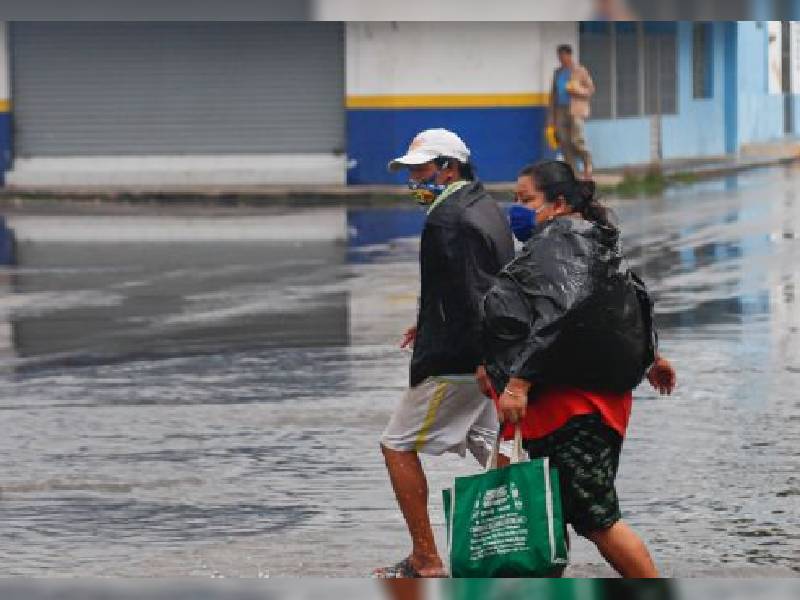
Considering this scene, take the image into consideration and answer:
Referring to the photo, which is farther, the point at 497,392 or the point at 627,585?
the point at 497,392

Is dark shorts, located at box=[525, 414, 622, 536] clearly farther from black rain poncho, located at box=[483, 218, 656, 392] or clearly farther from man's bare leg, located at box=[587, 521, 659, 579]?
black rain poncho, located at box=[483, 218, 656, 392]

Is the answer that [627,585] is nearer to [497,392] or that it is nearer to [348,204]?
[497,392]

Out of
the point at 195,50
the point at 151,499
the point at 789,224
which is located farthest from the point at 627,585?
the point at 195,50

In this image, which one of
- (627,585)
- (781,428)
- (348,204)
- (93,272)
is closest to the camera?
(627,585)

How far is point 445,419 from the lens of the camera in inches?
347

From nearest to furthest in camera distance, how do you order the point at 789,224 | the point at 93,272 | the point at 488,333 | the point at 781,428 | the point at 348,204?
the point at 488,333, the point at 781,428, the point at 93,272, the point at 789,224, the point at 348,204

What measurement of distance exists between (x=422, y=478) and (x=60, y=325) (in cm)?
898

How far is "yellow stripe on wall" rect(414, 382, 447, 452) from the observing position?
8.75 metres

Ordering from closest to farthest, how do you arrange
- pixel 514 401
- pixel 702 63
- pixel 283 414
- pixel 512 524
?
pixel 512 524 < pixel 514 401 < pixel 283 414 < pixel 702 63

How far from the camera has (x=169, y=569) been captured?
895 centimetres

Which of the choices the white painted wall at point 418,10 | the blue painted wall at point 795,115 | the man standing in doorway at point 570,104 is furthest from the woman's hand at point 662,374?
the blue painted wall at point 795,115

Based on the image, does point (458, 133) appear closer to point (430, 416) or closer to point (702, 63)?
point (702, 63)

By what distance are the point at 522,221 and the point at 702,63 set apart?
36555 millimetres

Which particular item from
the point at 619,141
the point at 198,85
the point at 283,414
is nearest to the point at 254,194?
the point at 198,85
